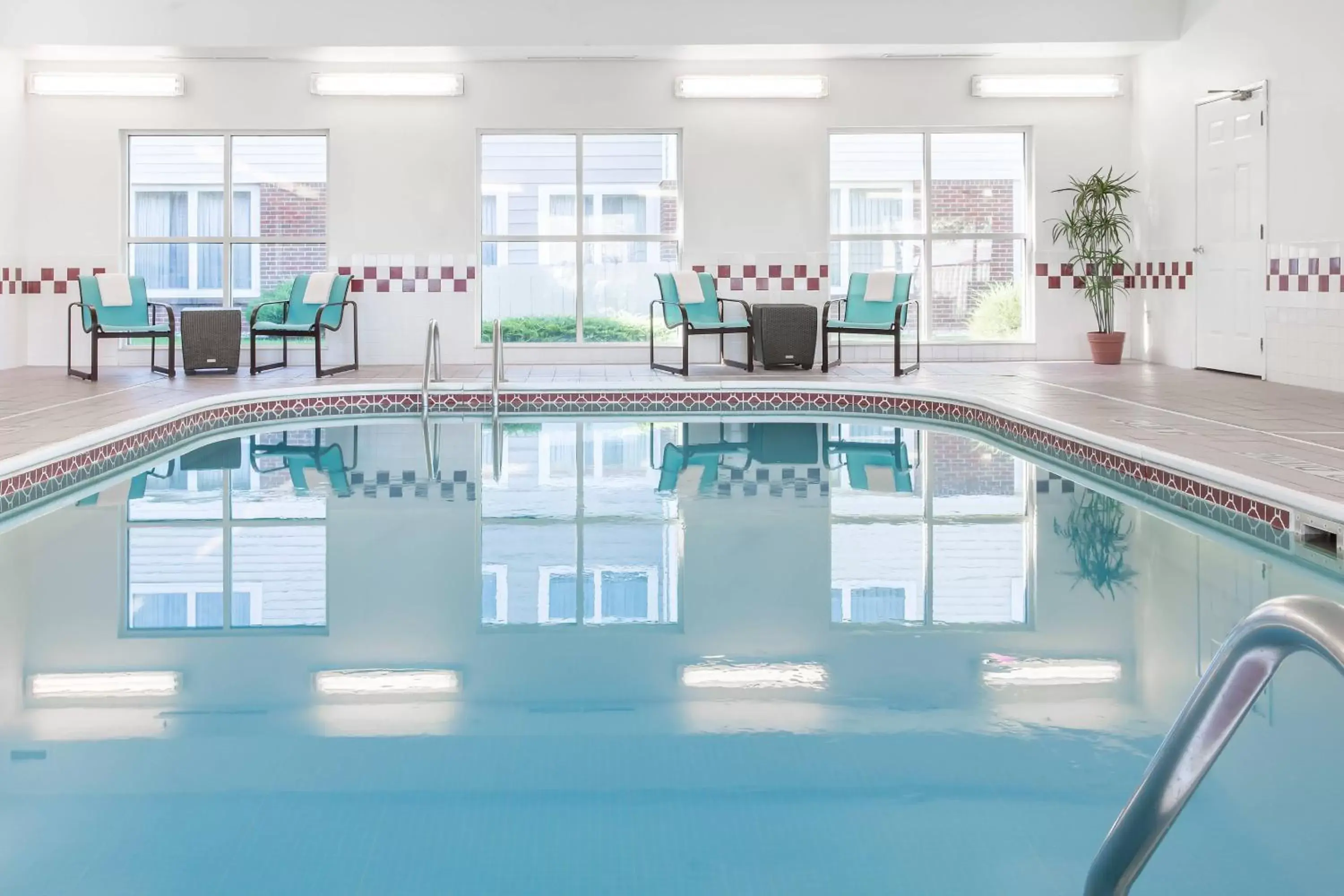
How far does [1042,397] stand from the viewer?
26.2 ft

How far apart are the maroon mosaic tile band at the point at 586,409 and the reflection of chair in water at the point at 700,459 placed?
1017 millimetres

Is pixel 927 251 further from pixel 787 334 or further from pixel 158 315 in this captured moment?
pixel 158 315

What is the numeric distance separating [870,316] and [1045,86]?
245 centimetres

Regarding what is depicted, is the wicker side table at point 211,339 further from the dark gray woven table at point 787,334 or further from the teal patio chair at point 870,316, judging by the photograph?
the teal patio chair at point 870,316

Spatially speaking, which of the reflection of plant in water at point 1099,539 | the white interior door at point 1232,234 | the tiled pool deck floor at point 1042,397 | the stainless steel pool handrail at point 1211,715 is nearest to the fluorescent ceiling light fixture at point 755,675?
the reflection of plant in water at point 1099,539

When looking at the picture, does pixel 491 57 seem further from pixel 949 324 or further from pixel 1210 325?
pixel 1210 325

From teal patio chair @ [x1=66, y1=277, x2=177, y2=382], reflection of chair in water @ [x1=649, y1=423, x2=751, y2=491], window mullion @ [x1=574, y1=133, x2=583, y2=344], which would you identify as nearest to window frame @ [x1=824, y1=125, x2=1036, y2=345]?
window mullion @ [x1=574, y1=133, x2=583, y2=344]

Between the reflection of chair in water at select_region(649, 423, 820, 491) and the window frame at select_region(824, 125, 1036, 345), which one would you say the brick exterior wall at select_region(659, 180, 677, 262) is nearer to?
the window frame at select_region(824, 125, 1036, 345)

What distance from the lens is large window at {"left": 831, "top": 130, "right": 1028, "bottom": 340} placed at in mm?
11203

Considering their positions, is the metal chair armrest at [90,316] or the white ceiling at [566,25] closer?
the metal chair armrest at [90,316]

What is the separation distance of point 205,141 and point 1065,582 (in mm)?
8963

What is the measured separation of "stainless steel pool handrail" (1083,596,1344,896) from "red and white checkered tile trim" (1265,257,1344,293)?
304 inches

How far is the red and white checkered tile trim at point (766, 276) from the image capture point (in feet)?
36.3

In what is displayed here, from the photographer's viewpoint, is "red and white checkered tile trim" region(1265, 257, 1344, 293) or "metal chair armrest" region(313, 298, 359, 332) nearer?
"red and white checkered tile trim" region(1265, 257, 1344, 293)
